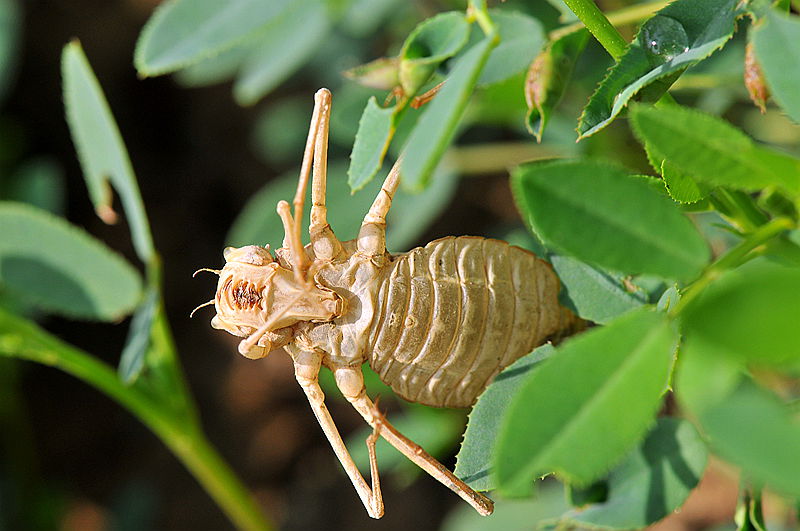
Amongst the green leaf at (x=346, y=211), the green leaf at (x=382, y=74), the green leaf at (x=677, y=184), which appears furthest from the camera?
the green leaf at (x=346, y=211)

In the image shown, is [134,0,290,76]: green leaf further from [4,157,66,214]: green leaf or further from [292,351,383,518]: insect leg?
[4,157,66,214]: green leaf

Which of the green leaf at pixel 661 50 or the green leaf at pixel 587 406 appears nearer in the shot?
the green leaf at pixel 587 406

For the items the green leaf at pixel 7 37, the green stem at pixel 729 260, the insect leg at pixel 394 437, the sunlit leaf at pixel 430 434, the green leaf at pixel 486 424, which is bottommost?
the sunlit leaf at pixel 430 434

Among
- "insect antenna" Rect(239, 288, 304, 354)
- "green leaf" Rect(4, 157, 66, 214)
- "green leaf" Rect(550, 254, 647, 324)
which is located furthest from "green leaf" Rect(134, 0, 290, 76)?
"green leaf" Rect(4, 157, 66, 214)

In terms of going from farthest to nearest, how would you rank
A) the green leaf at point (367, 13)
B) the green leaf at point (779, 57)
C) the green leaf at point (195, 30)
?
the green leaf at point (367, 13) → the green leaf at point (195, 30) → the green leaf at point (779, 57)

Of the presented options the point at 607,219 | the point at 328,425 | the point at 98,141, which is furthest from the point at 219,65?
the point at 607,219

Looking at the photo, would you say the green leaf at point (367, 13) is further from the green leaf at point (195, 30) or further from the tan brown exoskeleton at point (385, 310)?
the tan brown exoskeleton at point (385, 310)

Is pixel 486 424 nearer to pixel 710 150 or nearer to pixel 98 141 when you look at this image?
pixel 710 150

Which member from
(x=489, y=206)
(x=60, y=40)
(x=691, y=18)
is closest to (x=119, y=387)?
(x=691, y=18)

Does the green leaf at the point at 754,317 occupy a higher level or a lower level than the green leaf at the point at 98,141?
lower

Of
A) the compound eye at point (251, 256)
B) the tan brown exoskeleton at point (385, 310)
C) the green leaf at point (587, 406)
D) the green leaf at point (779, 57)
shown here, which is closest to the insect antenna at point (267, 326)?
the tan brown exoskeleton at point (385, 310)
